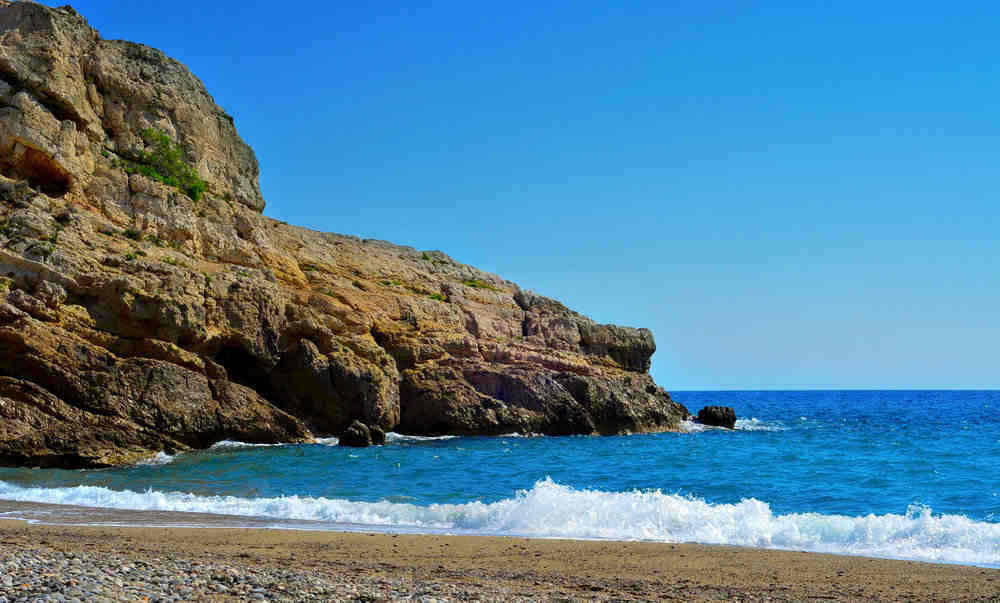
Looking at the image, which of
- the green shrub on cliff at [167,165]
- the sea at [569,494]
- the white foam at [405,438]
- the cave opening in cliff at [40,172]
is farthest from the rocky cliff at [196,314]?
the sea at [569,494]

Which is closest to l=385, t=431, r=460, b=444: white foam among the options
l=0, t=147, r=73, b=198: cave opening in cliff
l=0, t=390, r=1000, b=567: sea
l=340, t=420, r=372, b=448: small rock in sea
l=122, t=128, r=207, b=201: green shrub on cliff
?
l=340, t=420, r=372, b=448: small rock in sea

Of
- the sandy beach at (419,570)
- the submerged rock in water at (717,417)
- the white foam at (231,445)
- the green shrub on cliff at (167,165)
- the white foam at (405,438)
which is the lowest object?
the sandy beach at (419,570)

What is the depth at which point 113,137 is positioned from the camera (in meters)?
36.3

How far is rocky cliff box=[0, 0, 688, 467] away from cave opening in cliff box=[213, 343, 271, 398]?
8 centimetres

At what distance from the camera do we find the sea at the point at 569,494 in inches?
598

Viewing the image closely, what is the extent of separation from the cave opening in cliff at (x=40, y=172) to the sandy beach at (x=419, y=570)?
2021cm

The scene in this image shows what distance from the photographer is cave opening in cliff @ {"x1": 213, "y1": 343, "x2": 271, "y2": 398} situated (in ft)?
106

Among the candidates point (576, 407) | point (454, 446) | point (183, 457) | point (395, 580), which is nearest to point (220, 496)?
point (183, 457)

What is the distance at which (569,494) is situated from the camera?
1906 centimetres

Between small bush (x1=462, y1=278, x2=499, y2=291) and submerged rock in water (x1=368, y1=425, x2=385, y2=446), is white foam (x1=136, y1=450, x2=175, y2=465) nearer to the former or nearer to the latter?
submerged rock in water (x1=368, y1=425, x2=385, y2=446)

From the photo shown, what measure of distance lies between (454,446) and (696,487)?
48.0ft

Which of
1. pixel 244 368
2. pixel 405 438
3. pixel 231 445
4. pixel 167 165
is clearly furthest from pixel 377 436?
pixel 167 165

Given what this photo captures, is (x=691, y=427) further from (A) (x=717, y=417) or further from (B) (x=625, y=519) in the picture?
(B) (x=625, y=519)

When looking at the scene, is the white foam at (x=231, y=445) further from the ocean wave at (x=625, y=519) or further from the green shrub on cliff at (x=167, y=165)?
the green shrub on cliff at (x=167, y=165)
